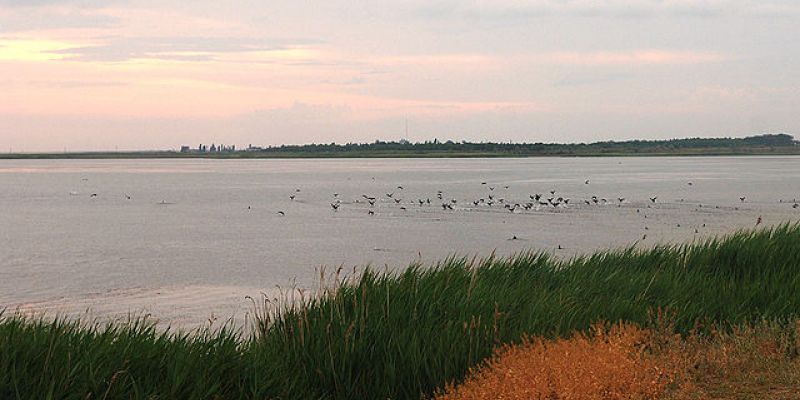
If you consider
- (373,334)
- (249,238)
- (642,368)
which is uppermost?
(373,334)

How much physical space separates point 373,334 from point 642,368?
2386 mm

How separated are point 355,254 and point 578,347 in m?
16.8

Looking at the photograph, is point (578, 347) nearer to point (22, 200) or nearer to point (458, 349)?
point (458, 349)

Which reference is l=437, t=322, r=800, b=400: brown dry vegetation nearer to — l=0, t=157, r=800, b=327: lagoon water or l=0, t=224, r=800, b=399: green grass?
l=0, t=224, r=800, b=399: green grass

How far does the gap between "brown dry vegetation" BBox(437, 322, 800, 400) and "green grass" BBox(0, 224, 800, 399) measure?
42cm

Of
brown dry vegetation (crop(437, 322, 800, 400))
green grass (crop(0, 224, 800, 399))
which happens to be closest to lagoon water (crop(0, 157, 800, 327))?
green grass (crop(0, 224, 800, 399))

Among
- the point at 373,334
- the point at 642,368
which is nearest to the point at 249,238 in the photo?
the point at 373,334

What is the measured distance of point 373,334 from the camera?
8.38m

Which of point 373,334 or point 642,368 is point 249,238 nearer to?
point 373,334

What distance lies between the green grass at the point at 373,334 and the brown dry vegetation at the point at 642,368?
42cm

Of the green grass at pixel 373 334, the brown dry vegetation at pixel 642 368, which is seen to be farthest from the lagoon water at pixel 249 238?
the brown dry vegetation at pixel 642 368

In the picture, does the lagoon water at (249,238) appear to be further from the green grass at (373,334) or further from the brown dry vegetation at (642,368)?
the brown dry vegetation at (642,368)

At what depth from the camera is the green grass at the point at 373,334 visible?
22.6ft

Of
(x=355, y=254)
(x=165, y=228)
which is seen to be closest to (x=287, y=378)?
(x=355, y=254)
